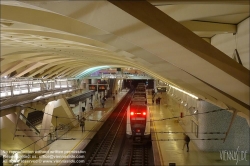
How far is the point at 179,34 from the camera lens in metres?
2.96

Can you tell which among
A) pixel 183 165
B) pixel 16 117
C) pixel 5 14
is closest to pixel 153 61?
pixel 5 14

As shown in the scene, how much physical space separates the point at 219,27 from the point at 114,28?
7.86ft

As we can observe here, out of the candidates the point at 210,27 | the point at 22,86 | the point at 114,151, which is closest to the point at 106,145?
the point at 114,151

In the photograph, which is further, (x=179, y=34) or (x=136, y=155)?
(x=136, y=155)

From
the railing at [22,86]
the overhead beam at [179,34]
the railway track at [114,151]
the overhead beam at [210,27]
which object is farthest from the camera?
the railing at [22,86]

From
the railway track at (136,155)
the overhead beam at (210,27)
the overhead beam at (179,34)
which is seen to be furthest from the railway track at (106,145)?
the overhead beam at (179,34)

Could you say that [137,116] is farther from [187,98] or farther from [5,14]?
[5,14]

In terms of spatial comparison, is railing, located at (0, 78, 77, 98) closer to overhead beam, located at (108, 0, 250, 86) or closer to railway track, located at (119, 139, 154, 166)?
railway track, located at (119, 139, 154, 166)

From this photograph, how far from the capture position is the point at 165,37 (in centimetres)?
284

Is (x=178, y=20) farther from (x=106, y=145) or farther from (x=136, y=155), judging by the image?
(x=106, y=145)

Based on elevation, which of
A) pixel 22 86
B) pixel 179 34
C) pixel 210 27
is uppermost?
pixel 210 27

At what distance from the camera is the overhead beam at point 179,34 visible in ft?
8.85

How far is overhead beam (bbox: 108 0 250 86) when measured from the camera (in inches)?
106

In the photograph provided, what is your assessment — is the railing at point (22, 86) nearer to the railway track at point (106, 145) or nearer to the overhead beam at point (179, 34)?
the railway track at point (106, 145)
